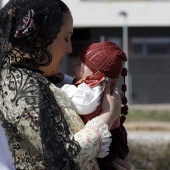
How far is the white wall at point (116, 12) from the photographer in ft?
90.0

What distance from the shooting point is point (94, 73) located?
8.52ft

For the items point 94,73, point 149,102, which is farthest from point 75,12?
point 94,73

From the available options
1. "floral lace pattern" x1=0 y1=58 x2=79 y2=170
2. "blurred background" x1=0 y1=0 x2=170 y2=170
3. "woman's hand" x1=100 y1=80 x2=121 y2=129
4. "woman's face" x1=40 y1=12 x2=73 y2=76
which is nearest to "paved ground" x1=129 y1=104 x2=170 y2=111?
"blurred background" x1=0 y1=0 x2=170 y2=170

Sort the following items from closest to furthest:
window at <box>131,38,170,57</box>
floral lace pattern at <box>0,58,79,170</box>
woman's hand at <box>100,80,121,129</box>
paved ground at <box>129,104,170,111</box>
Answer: floral lace pattern at <box>0,58,79,170</box> → woman's hand at <box>100,80,121,129</box> → paved ground at <box>129,104,170,111</box> → window at <box>131,38,170,57</box>

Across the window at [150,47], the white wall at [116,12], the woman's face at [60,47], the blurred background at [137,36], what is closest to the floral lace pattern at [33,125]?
the woman's face at [60,47]

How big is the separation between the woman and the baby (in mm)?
108

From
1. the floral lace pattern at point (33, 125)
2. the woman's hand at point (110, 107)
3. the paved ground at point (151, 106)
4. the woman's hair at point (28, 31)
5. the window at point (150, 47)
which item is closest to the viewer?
the floral lace pattern at point (33, 125)

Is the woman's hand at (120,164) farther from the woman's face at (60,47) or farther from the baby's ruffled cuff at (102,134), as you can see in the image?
the woman's face at (60,47)

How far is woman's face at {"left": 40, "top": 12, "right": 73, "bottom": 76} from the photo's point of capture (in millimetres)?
2348

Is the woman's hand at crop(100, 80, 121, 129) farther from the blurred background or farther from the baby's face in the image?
the blurred background

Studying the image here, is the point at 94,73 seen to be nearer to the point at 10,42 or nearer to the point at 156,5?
the point at 10,42

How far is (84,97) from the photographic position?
8.06 feet

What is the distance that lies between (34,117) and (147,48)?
26.6 metres

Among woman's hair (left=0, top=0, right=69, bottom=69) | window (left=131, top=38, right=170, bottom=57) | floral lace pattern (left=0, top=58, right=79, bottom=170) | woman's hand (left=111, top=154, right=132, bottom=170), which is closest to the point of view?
floral lace pattern (left=0, top=58, right=79, bottom=170)
